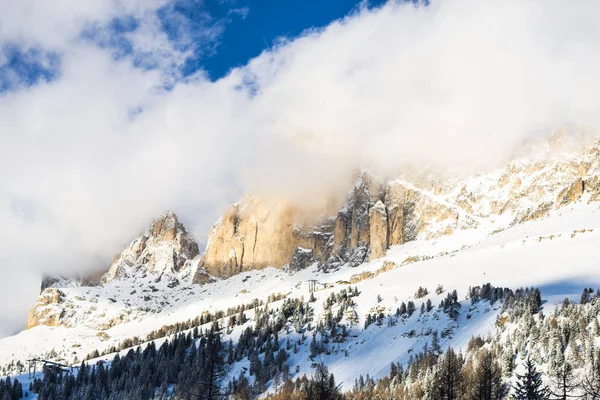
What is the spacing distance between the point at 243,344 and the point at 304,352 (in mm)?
24817

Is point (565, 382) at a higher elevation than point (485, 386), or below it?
below

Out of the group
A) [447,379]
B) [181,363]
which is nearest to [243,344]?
[181,363]

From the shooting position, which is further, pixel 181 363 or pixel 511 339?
pixel 181 363

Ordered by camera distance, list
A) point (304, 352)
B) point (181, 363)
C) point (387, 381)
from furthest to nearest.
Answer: point (181, 363), point (304, 352), point (387, 381)

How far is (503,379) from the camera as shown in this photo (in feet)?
327

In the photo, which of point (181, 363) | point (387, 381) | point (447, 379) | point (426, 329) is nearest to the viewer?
point (447, 379)

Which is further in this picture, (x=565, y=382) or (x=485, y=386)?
(x=565, y=382)

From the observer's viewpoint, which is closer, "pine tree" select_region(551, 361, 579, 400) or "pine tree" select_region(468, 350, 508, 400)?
"pine tree" select_region(551, 361, 579, 400)

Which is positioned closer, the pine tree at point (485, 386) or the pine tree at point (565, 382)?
the pine tree at point (565, 382)

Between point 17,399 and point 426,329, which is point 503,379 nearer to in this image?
point 426,329

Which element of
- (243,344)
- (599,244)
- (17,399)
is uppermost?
(599,244)

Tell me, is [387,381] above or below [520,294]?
below

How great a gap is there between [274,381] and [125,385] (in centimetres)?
5297

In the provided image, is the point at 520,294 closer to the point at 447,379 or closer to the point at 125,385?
the point at 447,379
